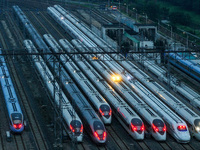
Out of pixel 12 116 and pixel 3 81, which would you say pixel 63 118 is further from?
pixel 3 81

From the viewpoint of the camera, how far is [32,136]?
184 feet

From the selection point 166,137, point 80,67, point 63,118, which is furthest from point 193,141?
point 80,67

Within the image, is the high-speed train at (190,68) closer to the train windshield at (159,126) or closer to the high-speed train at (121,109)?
the high-speed train at (121,109)

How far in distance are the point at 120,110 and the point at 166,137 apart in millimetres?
6161

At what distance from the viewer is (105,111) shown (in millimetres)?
57906

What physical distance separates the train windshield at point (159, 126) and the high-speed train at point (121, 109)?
1309mm

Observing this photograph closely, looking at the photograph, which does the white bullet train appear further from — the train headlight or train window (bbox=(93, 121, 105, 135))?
train window (bbox=(93, 121, 105, 135))

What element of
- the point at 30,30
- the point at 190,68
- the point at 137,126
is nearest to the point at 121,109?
the point at 137,126

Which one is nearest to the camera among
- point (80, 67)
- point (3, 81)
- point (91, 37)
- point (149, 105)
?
point (149, 105)

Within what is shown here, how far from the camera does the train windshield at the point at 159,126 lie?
54469 mm

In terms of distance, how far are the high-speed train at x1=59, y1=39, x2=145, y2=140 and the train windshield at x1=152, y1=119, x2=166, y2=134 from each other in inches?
51.6

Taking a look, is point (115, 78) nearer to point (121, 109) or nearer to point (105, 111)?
point (121, 109)

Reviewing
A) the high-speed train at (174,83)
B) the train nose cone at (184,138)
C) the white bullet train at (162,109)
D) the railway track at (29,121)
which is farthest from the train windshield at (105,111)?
the train nose cone at (184,138)

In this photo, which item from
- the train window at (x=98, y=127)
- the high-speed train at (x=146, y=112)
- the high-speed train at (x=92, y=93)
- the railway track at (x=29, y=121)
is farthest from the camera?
the high-speed train at (x=92, y=93)
